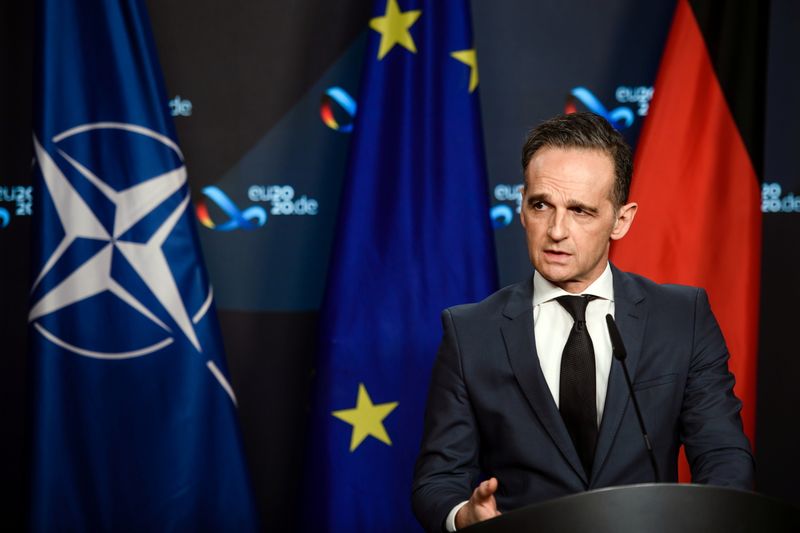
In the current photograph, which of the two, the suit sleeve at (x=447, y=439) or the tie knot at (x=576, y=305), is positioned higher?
the tie knot at (x=576, y=305)

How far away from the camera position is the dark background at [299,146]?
3.18 m

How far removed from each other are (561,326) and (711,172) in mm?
1305

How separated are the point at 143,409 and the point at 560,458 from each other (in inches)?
61.9

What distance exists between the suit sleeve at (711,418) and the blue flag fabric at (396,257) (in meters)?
1.07

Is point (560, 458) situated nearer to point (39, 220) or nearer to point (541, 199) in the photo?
point (541, 199)

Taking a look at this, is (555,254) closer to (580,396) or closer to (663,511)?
(580,396)

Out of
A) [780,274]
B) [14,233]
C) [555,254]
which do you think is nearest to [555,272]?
[555,254]

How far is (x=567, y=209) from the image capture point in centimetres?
171

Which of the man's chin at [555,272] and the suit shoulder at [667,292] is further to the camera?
the suit shoulder at [667,292]

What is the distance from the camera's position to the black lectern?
0.99 m

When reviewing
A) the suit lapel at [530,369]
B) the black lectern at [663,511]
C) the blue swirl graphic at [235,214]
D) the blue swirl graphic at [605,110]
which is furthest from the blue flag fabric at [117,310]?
the black lectern at [663,511]

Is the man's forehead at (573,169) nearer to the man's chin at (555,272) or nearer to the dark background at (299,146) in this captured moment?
the man's chin at (555,272)

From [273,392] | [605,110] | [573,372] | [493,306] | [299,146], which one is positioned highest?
[605,110]

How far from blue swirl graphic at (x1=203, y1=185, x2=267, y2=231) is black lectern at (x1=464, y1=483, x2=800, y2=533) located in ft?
7.78
